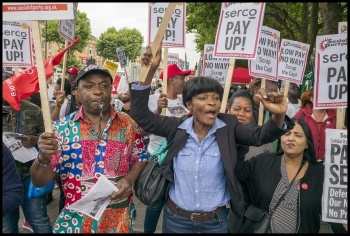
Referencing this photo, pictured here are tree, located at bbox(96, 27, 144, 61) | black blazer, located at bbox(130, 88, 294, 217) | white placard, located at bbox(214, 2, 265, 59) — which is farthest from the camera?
tree, located at bbox(96, 27, 144, 61)

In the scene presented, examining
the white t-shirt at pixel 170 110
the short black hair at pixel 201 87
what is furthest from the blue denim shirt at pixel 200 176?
the white t-shirt at pixel 170 110

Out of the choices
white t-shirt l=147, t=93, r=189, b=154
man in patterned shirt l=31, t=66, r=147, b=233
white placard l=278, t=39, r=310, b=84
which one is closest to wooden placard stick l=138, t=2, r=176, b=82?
man in patterned shirt l=31, t=66, r=147, b=233

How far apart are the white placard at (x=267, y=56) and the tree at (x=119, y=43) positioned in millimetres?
63747

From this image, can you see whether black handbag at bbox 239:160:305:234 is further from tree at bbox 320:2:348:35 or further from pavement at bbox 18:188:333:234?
tree at bbox 320:2:348:35

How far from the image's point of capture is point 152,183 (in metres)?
2.84

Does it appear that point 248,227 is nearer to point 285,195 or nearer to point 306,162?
point 285,195

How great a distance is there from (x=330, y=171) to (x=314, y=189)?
0.18 m

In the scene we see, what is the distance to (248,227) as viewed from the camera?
303cm

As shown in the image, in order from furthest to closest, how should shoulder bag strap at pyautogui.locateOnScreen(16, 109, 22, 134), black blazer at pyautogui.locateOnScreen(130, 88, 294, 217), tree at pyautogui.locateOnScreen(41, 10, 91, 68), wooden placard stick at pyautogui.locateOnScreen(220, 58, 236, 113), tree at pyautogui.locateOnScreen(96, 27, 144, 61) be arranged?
tree at pyautogui.locateOnScreen(96, 27, 144, 61), tree at pyautogui.locateOnScreen(41, 10, 91, 68), shoulder bag strap at pyautogui.locateOnScreen(16, 109, 22, 134), wooden placard stick at pyautogui.locateOnScreen(220, 58, 236, 113), black blazer at pyautogui.locateOnScreen(130, 88, 294, 217)

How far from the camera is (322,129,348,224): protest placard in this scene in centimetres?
290

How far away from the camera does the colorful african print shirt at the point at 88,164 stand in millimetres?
2646

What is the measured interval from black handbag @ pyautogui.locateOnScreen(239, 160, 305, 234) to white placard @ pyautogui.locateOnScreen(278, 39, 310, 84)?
3.58m

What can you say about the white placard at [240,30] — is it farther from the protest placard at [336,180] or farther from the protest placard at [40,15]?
the protest placard at [40,15]

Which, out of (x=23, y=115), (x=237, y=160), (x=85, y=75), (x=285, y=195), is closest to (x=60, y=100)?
(x=23, y=115)
